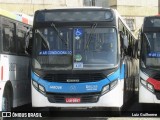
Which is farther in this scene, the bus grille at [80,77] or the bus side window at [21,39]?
the bus side window at [21,39]

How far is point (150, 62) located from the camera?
50.0 feet

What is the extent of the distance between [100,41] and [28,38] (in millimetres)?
2248

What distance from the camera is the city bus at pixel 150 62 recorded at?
49.2ft

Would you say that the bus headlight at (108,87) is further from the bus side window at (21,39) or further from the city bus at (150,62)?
the bus side window at (21,39)

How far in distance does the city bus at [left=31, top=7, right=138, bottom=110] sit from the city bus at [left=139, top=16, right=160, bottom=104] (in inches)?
65.8

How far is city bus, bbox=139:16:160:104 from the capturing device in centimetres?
1500

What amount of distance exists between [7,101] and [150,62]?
4723 millimetres

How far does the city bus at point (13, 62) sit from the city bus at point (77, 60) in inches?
29.3

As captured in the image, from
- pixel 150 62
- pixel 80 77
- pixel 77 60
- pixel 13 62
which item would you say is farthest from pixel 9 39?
pixel 150 62

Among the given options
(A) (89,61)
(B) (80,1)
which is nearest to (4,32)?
(A) (89,61)

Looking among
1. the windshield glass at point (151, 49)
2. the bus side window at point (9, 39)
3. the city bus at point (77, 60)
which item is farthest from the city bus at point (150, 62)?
the bus side window at point (9, 39)

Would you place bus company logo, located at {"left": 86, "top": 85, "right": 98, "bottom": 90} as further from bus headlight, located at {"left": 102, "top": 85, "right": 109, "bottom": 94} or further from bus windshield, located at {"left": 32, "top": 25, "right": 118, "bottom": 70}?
bus windshield, located at {"left": 32, "top": 25, "right": 118, "bottom": 70}

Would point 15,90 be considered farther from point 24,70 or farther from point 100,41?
point 100,41

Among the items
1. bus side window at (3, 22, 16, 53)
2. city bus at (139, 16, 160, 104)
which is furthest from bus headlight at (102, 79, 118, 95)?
bus side window at (3, 22, 16, 53)
